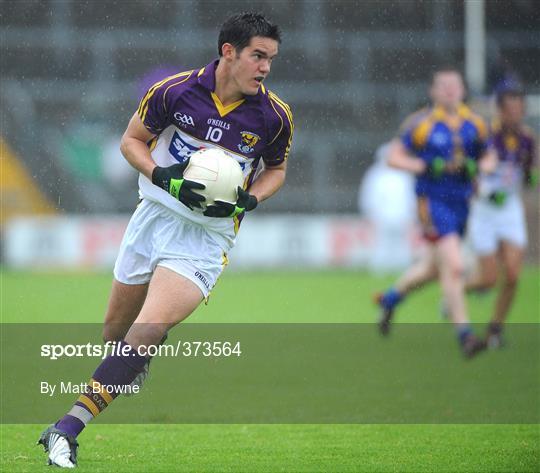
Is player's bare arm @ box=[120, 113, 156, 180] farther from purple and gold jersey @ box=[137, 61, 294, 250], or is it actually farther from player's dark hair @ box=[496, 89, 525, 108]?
player's dark hair @ box=[496, 89, 525, 108]

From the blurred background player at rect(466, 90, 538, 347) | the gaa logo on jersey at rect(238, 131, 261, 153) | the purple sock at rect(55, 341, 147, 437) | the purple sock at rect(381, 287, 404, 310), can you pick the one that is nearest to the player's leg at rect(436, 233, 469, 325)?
the purple sock at rect(381, 287, 404, 310)

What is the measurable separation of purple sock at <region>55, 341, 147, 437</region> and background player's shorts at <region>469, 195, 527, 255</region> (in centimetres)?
595

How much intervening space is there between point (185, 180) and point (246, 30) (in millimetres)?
783

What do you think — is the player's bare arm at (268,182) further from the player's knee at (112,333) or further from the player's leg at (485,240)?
the player's leg at (485,240)

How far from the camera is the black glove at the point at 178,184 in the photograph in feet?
17.2

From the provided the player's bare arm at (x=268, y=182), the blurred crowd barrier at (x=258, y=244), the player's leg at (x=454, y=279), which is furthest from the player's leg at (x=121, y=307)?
the blurred crowd barrier at (x=258, y=244)

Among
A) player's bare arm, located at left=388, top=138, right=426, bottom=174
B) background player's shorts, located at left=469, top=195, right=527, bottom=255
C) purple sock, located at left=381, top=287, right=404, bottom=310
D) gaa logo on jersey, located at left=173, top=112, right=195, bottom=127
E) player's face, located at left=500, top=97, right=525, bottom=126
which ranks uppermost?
gaa logo on jersey, located at left=173, top=112, right=195, bottom=127

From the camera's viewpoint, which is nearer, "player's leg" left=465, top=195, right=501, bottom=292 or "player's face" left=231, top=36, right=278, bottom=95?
"player's face" left=231, top=36, right=278, bottom=95

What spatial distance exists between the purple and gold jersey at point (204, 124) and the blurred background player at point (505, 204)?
196 inches

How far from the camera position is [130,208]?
19672 millimetres

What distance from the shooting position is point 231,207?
532 cm

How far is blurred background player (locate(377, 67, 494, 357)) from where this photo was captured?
31.2 feet

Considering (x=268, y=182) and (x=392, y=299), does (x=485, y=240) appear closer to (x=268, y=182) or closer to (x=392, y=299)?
(x=392, y=299)

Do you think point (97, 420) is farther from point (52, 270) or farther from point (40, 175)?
point (40, 175)
